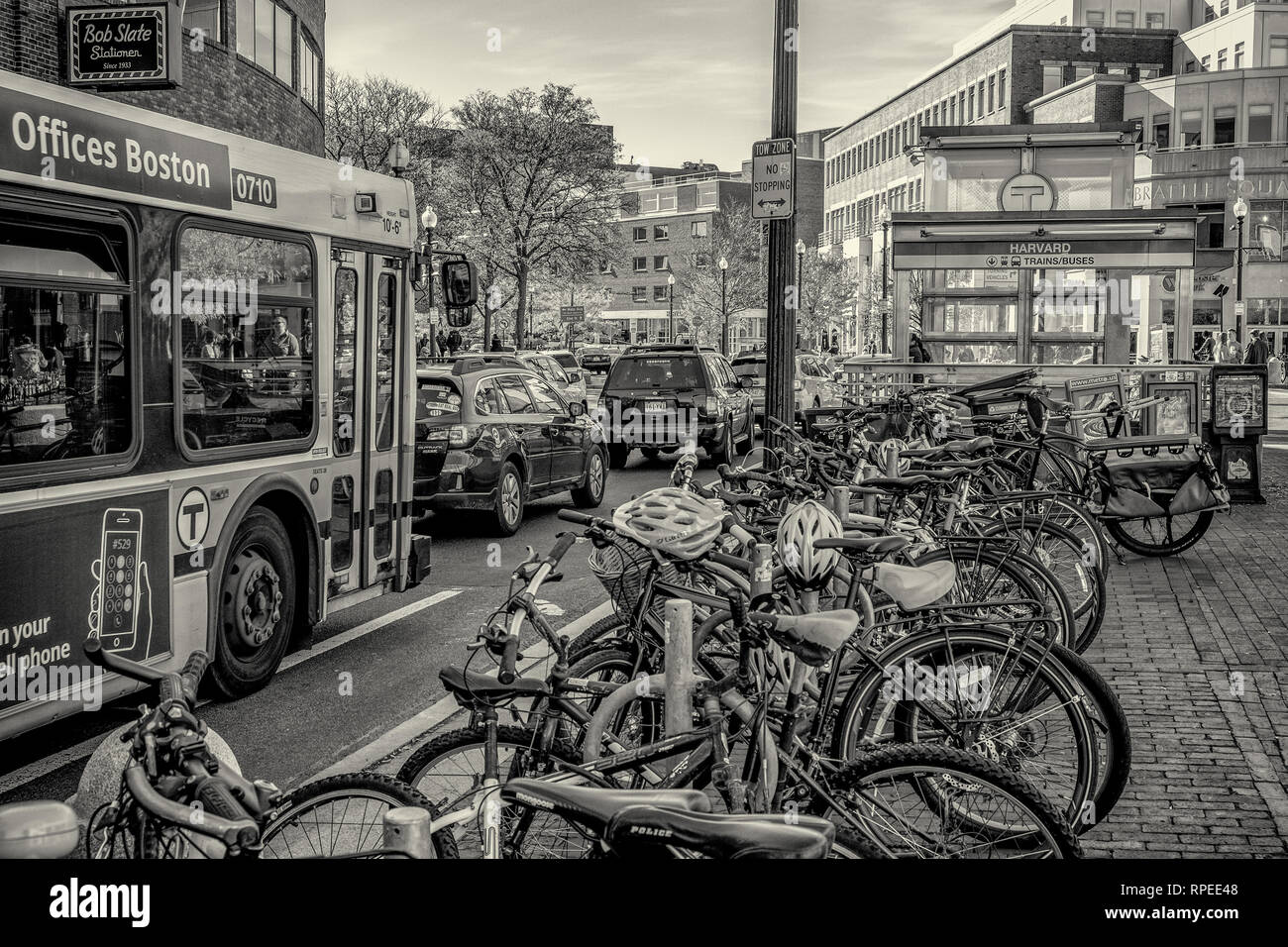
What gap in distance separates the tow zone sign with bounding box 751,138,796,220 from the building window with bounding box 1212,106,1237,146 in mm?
63062

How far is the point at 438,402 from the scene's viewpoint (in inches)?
504

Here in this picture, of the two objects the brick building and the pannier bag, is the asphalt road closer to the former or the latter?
the pannier bag

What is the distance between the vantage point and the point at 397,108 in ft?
171

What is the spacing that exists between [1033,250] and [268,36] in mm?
19822

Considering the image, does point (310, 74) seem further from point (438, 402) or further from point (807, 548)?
point (807, 548)

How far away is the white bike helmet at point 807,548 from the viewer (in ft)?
13.2

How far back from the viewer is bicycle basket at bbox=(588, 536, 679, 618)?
471 cm

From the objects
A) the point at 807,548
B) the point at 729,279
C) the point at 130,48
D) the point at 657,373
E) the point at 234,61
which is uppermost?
the point at 729,279

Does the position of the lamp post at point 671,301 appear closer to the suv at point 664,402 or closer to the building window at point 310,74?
the building window at point 310,74

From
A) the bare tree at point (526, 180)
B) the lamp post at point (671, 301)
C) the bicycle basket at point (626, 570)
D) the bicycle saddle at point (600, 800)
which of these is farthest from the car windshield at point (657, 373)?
the lamp post at point (671, 301)

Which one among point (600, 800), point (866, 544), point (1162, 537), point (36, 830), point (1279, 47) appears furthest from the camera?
point (1279, 47)

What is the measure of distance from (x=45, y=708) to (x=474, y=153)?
47159 mm

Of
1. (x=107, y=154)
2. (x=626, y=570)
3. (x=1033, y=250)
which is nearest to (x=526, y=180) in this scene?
(x=1033, y=250)
